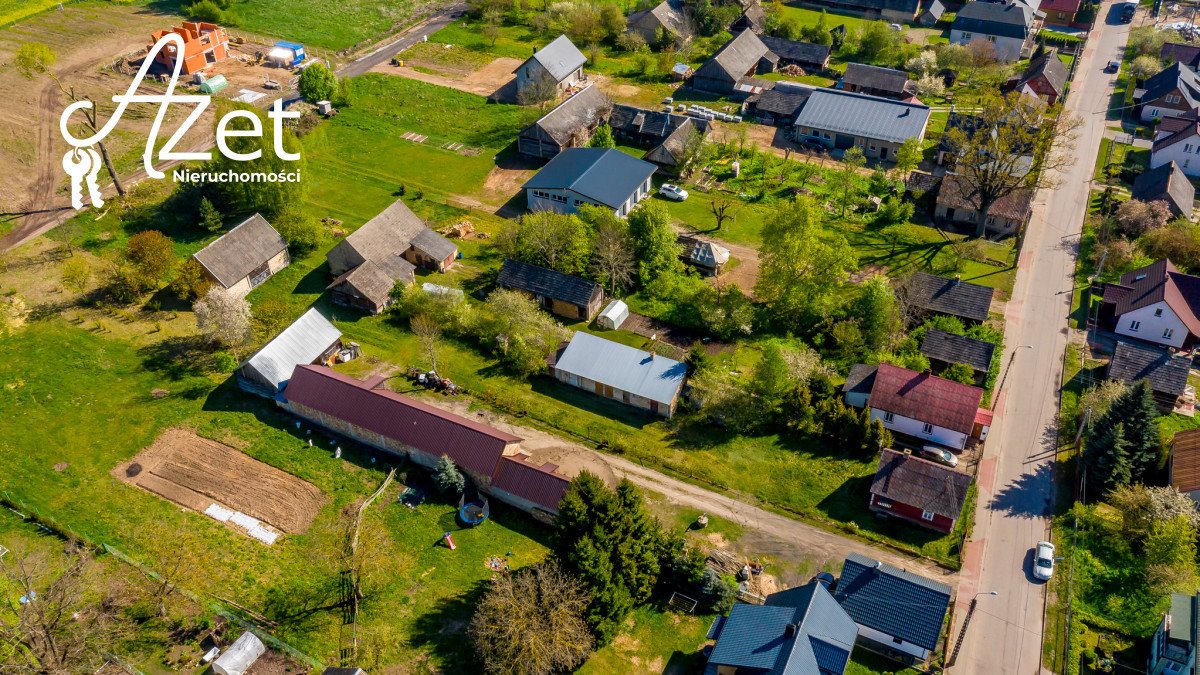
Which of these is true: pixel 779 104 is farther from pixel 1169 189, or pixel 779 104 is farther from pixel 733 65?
pixel 1169 189

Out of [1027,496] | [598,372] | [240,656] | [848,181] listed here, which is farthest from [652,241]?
[240,656]

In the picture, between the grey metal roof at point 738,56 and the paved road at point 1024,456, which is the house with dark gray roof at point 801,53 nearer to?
the grey metal roof at point 738,56

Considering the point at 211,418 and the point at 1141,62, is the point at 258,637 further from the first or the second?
the point at 1141,62

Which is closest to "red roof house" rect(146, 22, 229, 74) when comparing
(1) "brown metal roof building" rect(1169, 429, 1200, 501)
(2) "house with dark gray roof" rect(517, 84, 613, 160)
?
(2) "house with dark gray roof" rect(517, 84, 613, 160)

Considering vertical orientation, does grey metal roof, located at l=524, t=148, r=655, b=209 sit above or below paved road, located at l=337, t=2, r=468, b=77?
below

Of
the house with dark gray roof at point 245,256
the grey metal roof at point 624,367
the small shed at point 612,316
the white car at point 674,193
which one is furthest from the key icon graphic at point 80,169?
the white car at point 674,193

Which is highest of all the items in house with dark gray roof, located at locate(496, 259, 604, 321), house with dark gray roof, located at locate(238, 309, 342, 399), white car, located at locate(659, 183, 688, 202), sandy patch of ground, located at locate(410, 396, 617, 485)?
white car, located at locate(659, 183, 688, 202)

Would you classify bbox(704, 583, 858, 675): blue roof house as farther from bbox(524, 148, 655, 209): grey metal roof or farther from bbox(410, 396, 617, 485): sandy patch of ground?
bbox(524, 148, 655, 209): grey metal roof
